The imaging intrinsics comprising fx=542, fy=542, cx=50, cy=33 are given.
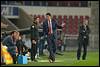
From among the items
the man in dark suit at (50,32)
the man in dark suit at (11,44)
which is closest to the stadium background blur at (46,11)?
the man in dark suit at (50,32)

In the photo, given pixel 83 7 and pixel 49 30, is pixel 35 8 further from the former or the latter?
pixel 49 30

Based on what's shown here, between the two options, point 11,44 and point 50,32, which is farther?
point 50,32

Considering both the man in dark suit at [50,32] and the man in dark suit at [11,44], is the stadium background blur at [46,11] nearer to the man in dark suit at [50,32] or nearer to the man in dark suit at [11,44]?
the man in dark suit at [50,32]

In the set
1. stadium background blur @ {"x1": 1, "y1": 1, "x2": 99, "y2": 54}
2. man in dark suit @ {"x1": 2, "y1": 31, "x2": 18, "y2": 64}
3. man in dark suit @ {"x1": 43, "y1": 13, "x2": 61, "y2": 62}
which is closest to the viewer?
man in dark suit @ {"x1": 2, "y1": 31, "x2": 18, "y2": 64}

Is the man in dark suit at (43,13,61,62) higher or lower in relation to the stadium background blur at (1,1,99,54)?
higher

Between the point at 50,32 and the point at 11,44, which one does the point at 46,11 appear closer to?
the point at 50,32

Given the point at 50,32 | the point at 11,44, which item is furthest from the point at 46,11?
the point at 11,44

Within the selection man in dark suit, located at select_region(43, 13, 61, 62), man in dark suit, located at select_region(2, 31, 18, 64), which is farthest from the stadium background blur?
man in dark suit, located at select_region(2, 31, 18, 64)

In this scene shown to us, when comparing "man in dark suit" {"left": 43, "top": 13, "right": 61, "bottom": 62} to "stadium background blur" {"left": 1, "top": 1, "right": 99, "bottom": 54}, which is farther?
"stadium background blur" {"left": 1, "top": 1, "right": 99, "bottom": 54}

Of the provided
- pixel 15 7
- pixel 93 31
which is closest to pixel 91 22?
pixel 93 31

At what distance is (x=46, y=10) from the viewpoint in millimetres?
58438

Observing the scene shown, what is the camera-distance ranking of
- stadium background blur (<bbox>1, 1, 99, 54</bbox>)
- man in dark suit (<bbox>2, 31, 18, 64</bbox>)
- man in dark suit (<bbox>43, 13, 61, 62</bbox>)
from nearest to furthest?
man in dark suit (<bbox>2, 31, 18, 64</bbox>) < man in dark suit (<bbox>43, 13, 61, 62</bbox>) < stadium background blur (<bbox>1, 1, 99, 54</bbox>)

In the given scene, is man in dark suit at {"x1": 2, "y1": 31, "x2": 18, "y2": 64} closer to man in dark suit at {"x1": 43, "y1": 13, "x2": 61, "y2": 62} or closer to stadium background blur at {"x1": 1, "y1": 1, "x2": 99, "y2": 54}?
man in dark suit at {"x1": 43, "y1": 13, "x2": 61, "y2": 62}

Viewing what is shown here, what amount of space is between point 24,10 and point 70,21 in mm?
5325
